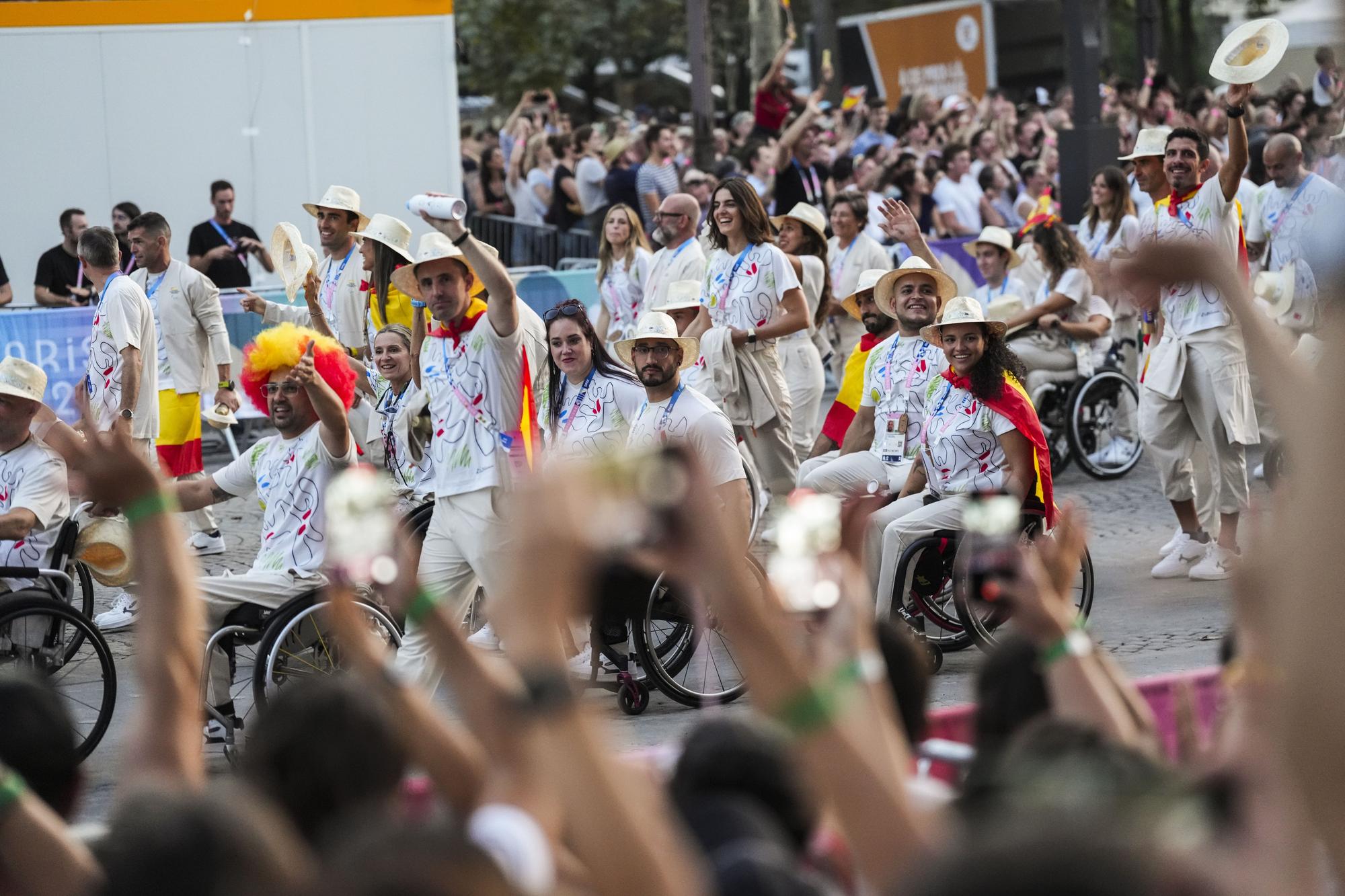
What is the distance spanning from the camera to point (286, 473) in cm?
670

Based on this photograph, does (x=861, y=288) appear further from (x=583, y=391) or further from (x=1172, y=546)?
(x=583, y=391)

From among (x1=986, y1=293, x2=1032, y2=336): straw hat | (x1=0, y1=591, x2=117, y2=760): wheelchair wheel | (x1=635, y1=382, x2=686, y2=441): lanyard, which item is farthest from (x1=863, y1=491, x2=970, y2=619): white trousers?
(x1=986, y1=293, x2=1032, y2=336): straw hat

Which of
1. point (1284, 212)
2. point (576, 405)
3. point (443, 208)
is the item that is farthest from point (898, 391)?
point (1284, 212)

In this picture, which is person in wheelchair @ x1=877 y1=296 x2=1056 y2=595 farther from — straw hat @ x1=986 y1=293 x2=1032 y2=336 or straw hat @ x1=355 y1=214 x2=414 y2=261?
straw hat @ x1=986 y1=293 x2=1032 y2=336

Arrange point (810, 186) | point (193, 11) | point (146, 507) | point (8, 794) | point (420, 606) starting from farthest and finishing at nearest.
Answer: point (193, 11) → point (810, 186) → point (146, 507) → point (420, 606) → point (8, 794)

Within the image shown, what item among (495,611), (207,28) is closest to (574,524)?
(495,611)

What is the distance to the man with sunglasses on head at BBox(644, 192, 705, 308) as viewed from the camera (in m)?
10.5

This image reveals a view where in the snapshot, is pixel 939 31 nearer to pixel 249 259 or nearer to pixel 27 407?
pixel 249 259

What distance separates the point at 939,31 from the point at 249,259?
1635cm

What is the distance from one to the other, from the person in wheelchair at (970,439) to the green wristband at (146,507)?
452cm

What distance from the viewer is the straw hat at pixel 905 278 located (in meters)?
8.31

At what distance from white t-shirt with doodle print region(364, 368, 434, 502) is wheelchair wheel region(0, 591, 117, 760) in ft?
5.08

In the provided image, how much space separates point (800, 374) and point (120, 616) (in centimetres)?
417

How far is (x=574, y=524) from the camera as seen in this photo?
1.97m
